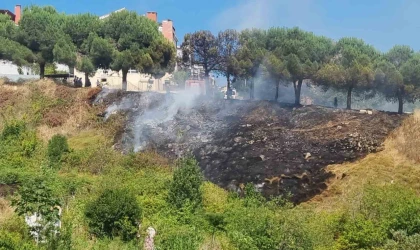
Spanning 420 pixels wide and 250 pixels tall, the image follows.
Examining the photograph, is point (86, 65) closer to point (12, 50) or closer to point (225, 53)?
point (12, 50)

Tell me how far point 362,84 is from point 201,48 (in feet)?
43.8

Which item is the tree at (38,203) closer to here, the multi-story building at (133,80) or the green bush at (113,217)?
the green bush at (113,217)

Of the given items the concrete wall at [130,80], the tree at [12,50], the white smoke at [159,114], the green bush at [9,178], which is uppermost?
the tree at [12,50]

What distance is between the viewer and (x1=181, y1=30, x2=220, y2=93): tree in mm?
40531

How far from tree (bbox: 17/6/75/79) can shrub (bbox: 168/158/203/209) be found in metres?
18.2

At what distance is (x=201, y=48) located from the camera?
41.0m

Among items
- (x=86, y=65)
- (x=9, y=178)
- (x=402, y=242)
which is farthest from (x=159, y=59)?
(x=402, y=242)

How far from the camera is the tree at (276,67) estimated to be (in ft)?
108

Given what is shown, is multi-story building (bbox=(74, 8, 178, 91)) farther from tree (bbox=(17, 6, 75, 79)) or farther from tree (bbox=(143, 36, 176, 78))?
tree (bbox=(17, 6, 75, 79))

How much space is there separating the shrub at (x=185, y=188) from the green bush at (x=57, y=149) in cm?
753

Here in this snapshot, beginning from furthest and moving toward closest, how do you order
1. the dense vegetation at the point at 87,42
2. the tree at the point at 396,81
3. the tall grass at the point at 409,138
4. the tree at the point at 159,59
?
the tree at the point at 159,59 < the dense vegetation at the point at 87,42 < the tree at the point at 396,81 < the tall grass at the point at 409,138

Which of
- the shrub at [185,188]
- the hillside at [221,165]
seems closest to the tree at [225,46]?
the hillside at [221,165]

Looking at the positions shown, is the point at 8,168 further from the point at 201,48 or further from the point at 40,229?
the point at 201,48

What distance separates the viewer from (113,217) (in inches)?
707
